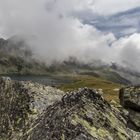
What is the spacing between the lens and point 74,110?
1284 centimetres

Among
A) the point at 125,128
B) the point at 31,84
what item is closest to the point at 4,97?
the point at 31,84

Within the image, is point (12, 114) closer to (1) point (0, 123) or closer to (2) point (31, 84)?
(1) point (0, 123)

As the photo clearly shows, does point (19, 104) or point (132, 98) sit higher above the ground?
point (19, 104)

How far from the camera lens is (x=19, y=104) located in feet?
57.8

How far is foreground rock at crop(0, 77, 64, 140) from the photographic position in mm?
16438

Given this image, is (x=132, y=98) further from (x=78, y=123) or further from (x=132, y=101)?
(x=78, y=123)

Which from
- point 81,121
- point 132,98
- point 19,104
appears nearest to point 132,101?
point 132,98

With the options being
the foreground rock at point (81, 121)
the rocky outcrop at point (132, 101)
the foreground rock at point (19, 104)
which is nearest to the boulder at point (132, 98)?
the rocky outcrop at point (132, 101)

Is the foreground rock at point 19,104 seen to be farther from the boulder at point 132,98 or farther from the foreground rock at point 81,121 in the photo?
the boulder at point 132,98

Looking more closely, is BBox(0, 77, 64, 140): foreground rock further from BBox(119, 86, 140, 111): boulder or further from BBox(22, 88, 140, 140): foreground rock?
BBox(119, 86, 140, 111): boulder

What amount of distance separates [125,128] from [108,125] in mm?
948

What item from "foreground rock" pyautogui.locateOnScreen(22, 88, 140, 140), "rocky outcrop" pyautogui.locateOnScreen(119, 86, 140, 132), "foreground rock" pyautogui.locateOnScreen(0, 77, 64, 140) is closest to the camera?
"foreground rock" pyautogui.locateOnScreen(22, 88, 140, 140)

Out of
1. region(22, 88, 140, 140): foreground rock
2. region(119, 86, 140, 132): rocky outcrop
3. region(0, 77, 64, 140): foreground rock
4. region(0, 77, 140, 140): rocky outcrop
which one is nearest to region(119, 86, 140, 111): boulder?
region(119, 86, 140, 132): rocky outcrop

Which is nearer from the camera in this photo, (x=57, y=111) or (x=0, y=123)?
(x=57, y=111)
